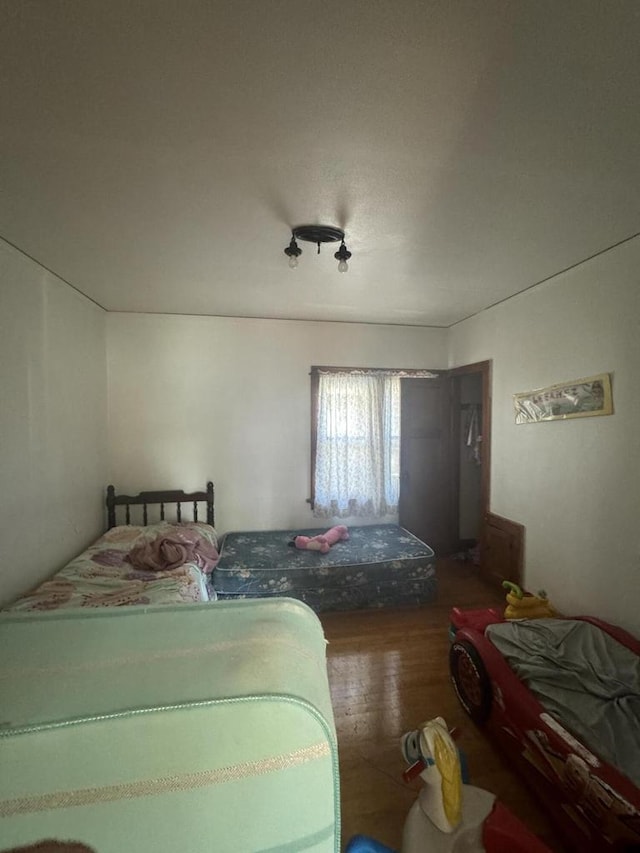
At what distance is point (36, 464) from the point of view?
2139 mm

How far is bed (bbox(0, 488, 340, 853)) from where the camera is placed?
0.39m

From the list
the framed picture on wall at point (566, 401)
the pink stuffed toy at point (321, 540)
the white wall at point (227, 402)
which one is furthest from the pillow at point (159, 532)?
the framed picture on wall at point (566, 401)

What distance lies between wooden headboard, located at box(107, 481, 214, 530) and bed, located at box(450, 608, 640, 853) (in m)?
2.34

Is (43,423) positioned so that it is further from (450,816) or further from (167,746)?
(450,816)

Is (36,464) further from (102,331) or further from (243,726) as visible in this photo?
(243,726)

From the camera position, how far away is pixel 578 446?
2234 millimetres

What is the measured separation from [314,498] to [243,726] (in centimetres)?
320

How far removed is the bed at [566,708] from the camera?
3.81 feet

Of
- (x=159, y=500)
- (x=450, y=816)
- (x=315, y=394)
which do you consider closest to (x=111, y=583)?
(x=159, y=500)

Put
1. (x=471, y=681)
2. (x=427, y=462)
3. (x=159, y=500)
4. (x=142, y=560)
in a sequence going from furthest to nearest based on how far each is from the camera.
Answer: (x=427, y=462), (x=159, y=500), (x=142, y=560), (x=471, y=681)

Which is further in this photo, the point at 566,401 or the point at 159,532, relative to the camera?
the point at 159,532

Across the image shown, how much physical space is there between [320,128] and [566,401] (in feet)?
6.97

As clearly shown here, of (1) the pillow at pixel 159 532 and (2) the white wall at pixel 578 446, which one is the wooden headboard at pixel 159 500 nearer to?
(1) the pillow at pixel 159 532

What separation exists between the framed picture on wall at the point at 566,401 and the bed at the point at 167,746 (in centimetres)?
231
